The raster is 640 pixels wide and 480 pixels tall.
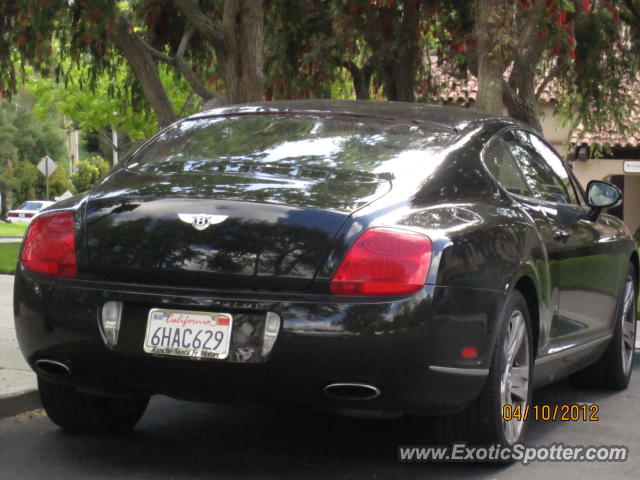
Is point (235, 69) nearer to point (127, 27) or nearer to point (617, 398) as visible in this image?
point (127, 27)

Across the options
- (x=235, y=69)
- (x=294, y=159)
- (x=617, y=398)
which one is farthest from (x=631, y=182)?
(x=294, y=159)

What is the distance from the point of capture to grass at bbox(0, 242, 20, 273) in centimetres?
1551

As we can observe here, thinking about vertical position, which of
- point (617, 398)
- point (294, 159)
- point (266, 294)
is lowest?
point (617, 398)

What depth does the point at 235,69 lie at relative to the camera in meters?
12.4

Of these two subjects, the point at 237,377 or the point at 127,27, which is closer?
the point at 237,377

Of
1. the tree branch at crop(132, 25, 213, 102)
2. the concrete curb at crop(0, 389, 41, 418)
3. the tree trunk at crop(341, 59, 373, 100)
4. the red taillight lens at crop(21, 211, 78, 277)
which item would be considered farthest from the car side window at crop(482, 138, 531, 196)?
the tree trunk at crop(341, 59, 373, 100)

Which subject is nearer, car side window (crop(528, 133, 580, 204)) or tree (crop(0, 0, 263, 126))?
car side window (crop(528, 133, 580, 204))

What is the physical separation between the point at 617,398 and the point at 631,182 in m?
28.0

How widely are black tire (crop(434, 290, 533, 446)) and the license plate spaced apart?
993 mm

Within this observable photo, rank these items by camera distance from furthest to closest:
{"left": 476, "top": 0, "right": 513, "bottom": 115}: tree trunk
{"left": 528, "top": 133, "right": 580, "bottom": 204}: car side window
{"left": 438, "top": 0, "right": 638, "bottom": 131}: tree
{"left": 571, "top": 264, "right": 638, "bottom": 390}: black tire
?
1. {"left": 438, "top": 0, "right": 638, "bottom": 131}: tree
2. {"left": 476, "top": 0, "right": 513, "bottom": 115}: tree trunk
3. {"left": 571, "top": 264, "right": 638, "bottom": 390}: black tire
4. {"left": 528, "top": 133, "right": 580, "bottom": 204}: car side window

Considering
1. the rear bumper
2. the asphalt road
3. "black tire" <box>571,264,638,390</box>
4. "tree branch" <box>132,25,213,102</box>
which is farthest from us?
"tree branch" <box>132,25,213,102</box>

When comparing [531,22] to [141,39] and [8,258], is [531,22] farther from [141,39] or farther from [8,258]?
[8,258]

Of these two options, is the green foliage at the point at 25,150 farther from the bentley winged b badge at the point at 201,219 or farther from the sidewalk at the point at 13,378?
the bentley winged b badge at the point at 201,219

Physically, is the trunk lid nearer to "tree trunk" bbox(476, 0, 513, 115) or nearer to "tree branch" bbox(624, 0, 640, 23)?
"tree trunk" bbox(476, 0, 513, 115)
